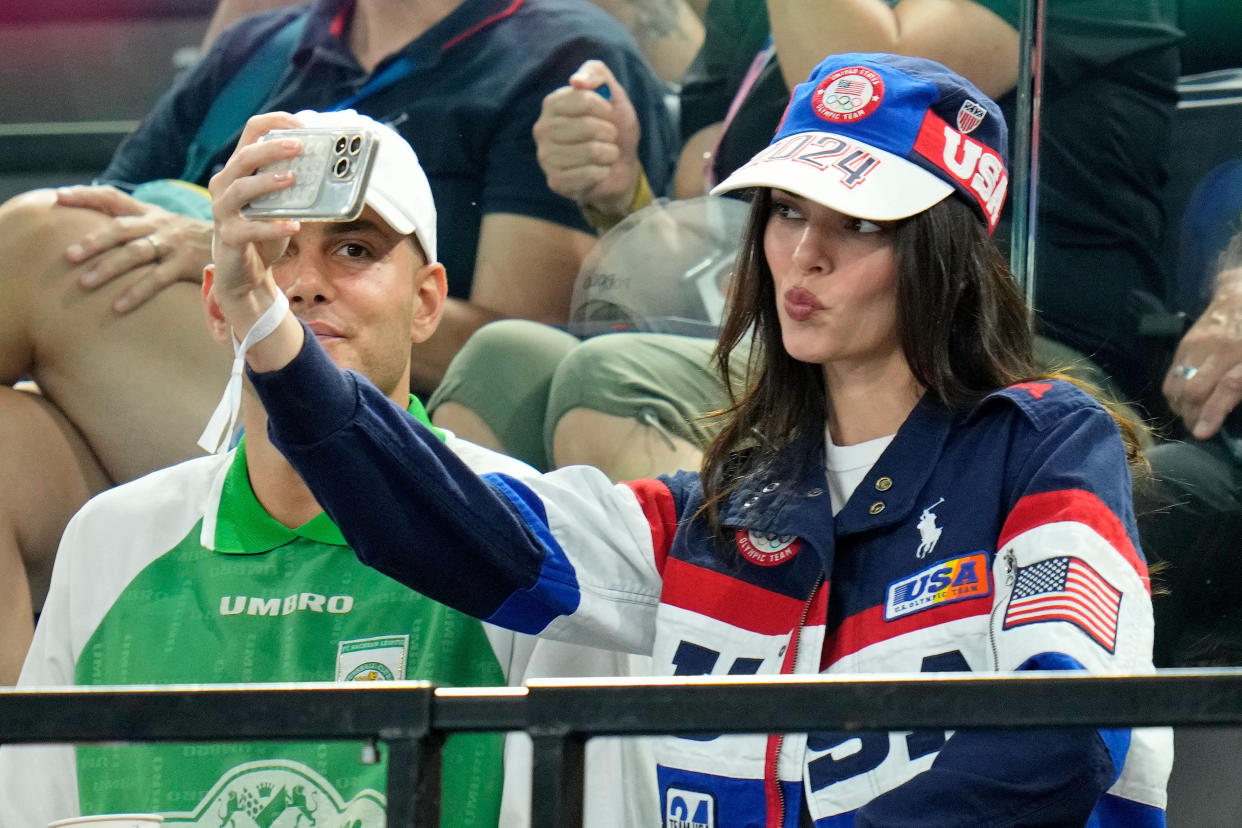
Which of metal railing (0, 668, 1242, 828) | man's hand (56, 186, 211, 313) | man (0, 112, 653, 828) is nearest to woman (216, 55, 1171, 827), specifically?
man (0, 112, 653, 828)

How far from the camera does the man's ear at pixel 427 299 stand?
140 cm

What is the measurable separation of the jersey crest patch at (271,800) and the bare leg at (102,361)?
2.43 feet

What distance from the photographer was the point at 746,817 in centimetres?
104

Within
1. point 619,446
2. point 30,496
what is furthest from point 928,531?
point 30,496

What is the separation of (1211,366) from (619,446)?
617 mm

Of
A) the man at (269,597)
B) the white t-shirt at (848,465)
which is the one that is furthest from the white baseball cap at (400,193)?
the white t-shirt at (848,465)

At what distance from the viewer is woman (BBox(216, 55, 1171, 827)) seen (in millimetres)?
948

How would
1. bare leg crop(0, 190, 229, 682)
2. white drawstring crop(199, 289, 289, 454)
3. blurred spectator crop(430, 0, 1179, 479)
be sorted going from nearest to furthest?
white drawstring crop(199, 289, 289, 454) → blurred spectator crop(430, 0, 1179, 479) → bare leg crop(0, 190, 229, 682)

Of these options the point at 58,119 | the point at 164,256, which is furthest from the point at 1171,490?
the point at 58,119

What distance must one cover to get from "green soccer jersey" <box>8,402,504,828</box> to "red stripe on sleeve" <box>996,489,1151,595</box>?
1.50ft

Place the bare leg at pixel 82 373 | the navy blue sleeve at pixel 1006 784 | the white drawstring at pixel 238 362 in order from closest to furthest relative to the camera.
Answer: the navy blue sleeve at pixel 1006 784, the white drawstring at pixel 238 362, the bare leg at pixel 82 373

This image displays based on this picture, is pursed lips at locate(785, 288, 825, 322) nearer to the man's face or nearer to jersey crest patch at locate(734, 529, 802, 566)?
jersey crest patch at locate(734, 529, 802, 566)

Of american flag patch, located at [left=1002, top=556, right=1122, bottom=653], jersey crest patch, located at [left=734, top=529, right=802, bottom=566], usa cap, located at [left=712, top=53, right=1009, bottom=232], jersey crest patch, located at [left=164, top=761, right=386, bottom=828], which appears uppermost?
usa cap, located at [left=712, top=53, right=1009, bottom=232]

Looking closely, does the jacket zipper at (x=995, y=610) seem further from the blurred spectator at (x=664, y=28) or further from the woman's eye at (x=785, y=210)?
the blurred spectator at (x=664, y=28)
